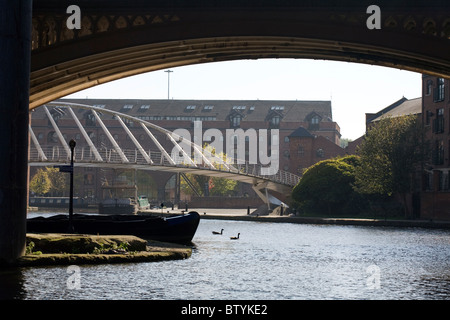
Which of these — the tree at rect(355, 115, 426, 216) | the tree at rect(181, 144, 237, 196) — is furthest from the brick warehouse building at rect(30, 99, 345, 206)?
the tree at rect(355, 115, 426, 216)

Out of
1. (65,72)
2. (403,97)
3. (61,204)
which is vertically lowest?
(61,204)

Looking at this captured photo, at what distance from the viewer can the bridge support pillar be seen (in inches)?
816

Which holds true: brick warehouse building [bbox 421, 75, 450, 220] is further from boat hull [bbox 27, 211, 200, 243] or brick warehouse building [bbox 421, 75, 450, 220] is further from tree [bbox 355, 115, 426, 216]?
boat hull [bbox 27, 211, 200, 243]

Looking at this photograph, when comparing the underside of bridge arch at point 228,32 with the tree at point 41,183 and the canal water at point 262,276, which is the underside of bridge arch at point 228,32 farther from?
the tree at point 41,183

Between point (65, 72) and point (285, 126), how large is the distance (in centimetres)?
10396

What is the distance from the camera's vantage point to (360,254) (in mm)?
35156

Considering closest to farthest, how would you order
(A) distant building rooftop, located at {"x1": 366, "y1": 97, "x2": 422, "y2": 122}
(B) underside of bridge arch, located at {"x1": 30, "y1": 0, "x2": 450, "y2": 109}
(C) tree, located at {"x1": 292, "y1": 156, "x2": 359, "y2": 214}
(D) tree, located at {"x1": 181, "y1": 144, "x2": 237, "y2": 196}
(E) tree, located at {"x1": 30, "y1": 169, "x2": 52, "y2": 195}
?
(B) underside of bridge arch, located at {"x1": 30, "y1": 0, "x2": 450, "y2": 109} < (C) tree, located at {"x1": 292, "y1": 156, "x2": 359, "y2": 214} < (A) distant building rooftop, located at {"x1": 366, "y1": 97, "x2": 422, "y2": 122} < (D) tree, located at {"x1": 181, "y1": 144, "x2": 237, "y2": 196} < (E) tree, located at {"x1": 30, "y1": 169, "x2": 52, "y2": 195}

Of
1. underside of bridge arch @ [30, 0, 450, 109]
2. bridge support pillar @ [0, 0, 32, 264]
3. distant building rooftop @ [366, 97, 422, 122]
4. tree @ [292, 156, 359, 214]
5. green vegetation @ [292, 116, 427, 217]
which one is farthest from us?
distant building rooftop @ [366, 97, 422, 122]

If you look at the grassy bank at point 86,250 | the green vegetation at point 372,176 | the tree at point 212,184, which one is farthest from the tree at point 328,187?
the grassy bank at point 86,250

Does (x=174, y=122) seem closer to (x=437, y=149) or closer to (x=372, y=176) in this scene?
(x=372, y=176)

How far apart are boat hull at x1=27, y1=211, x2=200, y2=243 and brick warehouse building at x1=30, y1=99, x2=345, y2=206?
3416 inches

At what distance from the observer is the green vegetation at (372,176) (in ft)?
217
